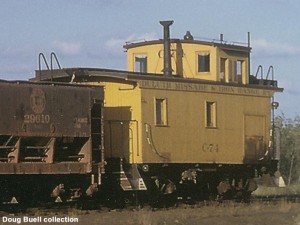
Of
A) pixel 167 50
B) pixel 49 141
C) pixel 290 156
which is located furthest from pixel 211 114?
pixel 290 156

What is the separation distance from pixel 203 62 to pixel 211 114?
7.78 ft

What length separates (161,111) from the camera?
88.1 feet

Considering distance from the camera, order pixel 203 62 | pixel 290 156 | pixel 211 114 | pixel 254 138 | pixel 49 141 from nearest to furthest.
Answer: pixel 49 141 → pixel 211 114 → pixel 203 62 → pixel 254 138 → pixel 290 156

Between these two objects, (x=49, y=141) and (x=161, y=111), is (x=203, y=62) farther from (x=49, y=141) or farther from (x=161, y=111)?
(x=49, y=141)

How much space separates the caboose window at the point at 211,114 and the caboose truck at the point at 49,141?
4.66m

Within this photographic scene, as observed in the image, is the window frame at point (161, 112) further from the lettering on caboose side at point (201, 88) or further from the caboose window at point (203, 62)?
the caboose window at point (203, 62)

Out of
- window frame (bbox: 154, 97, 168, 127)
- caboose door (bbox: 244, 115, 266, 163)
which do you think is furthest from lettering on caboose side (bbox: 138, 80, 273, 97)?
caboose door (bbox: 244, 115, 266, 163)

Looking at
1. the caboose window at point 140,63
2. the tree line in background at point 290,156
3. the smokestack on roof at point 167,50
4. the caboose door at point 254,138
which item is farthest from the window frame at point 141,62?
the tree line in background at point 290,156

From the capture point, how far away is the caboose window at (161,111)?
2664cm

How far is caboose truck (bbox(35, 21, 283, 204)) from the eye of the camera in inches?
1034

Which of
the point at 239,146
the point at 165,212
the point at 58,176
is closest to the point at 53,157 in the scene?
the point at 58,176

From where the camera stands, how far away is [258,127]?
3028 cm

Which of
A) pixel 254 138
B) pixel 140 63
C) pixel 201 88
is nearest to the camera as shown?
pixel 201 88

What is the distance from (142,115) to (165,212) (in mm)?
3782
